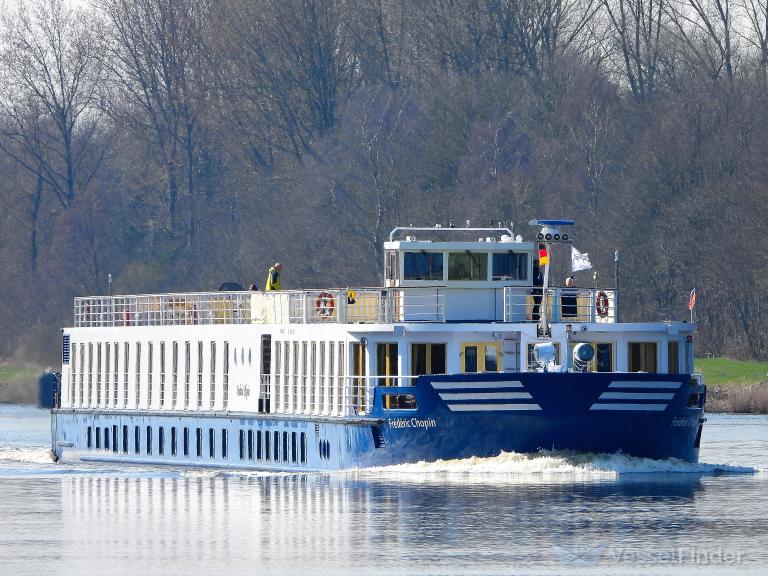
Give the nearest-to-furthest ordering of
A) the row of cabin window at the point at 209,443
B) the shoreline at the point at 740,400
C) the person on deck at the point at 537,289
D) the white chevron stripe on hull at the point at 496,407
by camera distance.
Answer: the white chevron stripe on hull at the point at 496,407 → the person on deck at the point at 537,289 → the row of cabin window at the point at 209,443 → the shoreline at the point at 740,400

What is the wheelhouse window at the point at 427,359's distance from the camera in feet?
174

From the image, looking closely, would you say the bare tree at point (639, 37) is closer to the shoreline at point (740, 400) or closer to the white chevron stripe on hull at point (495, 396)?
the shoreline at point (740, 400)

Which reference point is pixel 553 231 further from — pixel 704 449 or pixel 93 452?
pixel 93 452

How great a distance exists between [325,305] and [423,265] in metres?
2.61

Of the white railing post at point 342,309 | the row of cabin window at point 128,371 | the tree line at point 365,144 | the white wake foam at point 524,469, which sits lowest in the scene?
the white wake foam at point 524,469

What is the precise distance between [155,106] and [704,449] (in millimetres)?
61178

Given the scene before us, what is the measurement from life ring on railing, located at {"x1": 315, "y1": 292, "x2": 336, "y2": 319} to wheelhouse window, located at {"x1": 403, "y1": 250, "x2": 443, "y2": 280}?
194cm

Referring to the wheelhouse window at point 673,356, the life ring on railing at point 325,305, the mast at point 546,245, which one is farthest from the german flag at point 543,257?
the life ring on railing at point 325,305

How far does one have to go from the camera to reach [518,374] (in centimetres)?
4991

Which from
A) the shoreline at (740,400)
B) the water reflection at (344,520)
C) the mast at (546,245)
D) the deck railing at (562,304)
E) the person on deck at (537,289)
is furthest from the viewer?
the shoreline at (740,400)

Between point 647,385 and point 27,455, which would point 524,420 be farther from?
point 27,455

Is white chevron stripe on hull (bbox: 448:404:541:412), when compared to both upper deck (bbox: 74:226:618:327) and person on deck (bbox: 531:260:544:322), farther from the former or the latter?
upper deck (bbox: 74:226:618:327)

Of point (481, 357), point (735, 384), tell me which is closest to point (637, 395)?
point (481, 357)

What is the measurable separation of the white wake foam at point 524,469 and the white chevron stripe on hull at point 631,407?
1.36 metres
